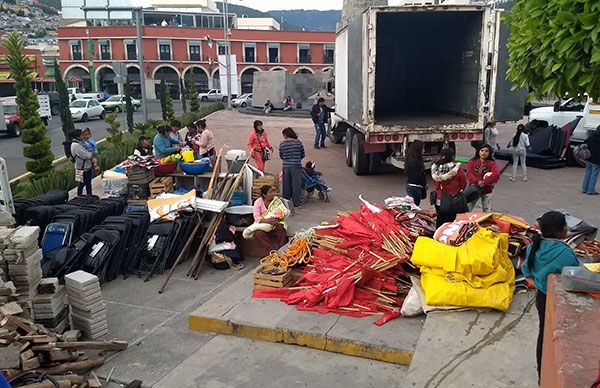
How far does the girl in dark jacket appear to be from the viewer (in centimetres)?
783

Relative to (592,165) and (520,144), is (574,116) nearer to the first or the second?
(520,144)

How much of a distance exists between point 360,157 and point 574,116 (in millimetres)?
7847

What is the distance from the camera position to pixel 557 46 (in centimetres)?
310

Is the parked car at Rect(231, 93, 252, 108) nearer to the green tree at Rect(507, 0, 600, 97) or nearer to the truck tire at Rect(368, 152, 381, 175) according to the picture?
the truck tire at Rect(368, 152, 381, 175)

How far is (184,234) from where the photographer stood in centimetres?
798

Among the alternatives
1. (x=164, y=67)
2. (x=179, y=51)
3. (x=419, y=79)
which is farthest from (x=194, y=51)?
(x=419, y=79)

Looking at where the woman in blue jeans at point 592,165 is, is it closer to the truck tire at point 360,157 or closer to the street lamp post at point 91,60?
the truck tire at point 360,157

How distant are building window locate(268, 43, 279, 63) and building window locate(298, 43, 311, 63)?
2.67 meters

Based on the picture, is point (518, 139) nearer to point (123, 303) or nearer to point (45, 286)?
point (123, 303)

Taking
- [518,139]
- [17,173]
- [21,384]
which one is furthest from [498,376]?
[17,173]

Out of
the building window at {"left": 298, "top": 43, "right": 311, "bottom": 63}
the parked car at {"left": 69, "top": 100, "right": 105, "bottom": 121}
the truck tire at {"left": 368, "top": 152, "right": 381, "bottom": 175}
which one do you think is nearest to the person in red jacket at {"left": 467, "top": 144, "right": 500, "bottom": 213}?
the truck tire at {"left": 368, "top": 152, "right": 381, "bottom": 175}

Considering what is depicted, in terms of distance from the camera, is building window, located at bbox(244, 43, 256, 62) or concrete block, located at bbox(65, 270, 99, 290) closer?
concrete block, located at bbox(65, 270, 99, 290)

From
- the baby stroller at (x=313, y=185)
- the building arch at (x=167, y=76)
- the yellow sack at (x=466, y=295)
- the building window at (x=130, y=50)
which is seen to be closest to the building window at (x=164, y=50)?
the building arch at (x=167, y=76)

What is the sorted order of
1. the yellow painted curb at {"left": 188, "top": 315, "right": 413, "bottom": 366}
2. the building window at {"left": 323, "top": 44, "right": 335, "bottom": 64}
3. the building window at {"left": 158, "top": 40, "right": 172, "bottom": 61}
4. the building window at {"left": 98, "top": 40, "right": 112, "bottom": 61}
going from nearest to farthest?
1. the yellow painted curb at {"left": 188, "top": 315, "right": 413, "bottom": 366}
2. the building window at {"left": 158, "top": 40, "right": 172, "bottom": 61}
3. the building window at {"left": 98, "top": 40, "right": 112, "bottom": 61}
4. the building window at {"left": 323, "top": 44, "right": 335, "bottom": 64}
